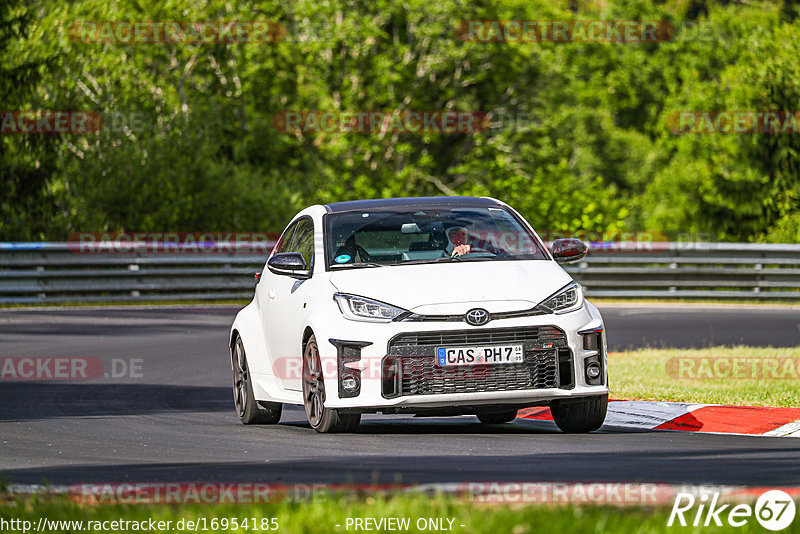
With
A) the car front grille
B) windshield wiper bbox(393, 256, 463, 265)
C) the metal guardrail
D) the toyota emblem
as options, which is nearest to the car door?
windshield wiper bbox(393, 256, 463, 265)

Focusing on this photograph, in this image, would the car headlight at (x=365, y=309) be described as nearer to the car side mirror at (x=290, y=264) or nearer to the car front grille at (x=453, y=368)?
the car front grille at (x=453, y=368)

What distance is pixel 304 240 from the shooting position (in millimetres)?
11672

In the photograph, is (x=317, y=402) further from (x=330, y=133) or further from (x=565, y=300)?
(x=330, y=133)

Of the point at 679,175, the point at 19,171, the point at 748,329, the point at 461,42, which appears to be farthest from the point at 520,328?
the point at 679,175

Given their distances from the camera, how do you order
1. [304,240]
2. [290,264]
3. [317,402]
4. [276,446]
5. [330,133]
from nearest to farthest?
[276,446], [317,402], [290,264], [304,240], [330,133]

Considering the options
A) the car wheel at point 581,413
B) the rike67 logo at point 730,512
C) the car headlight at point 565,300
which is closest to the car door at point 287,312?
the car headlight at point 565,300

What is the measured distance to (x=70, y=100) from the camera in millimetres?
35656

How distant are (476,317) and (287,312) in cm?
179

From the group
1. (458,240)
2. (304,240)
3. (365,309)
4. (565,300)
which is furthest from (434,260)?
(304,240)

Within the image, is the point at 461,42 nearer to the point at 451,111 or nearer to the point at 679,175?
the point at 451,111

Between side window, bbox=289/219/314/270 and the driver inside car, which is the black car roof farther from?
the driver inside car

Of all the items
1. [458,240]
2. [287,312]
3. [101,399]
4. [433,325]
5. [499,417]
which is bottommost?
[101,399]

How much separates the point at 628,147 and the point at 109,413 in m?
58.0

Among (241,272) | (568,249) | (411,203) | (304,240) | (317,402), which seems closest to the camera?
(317,402)
